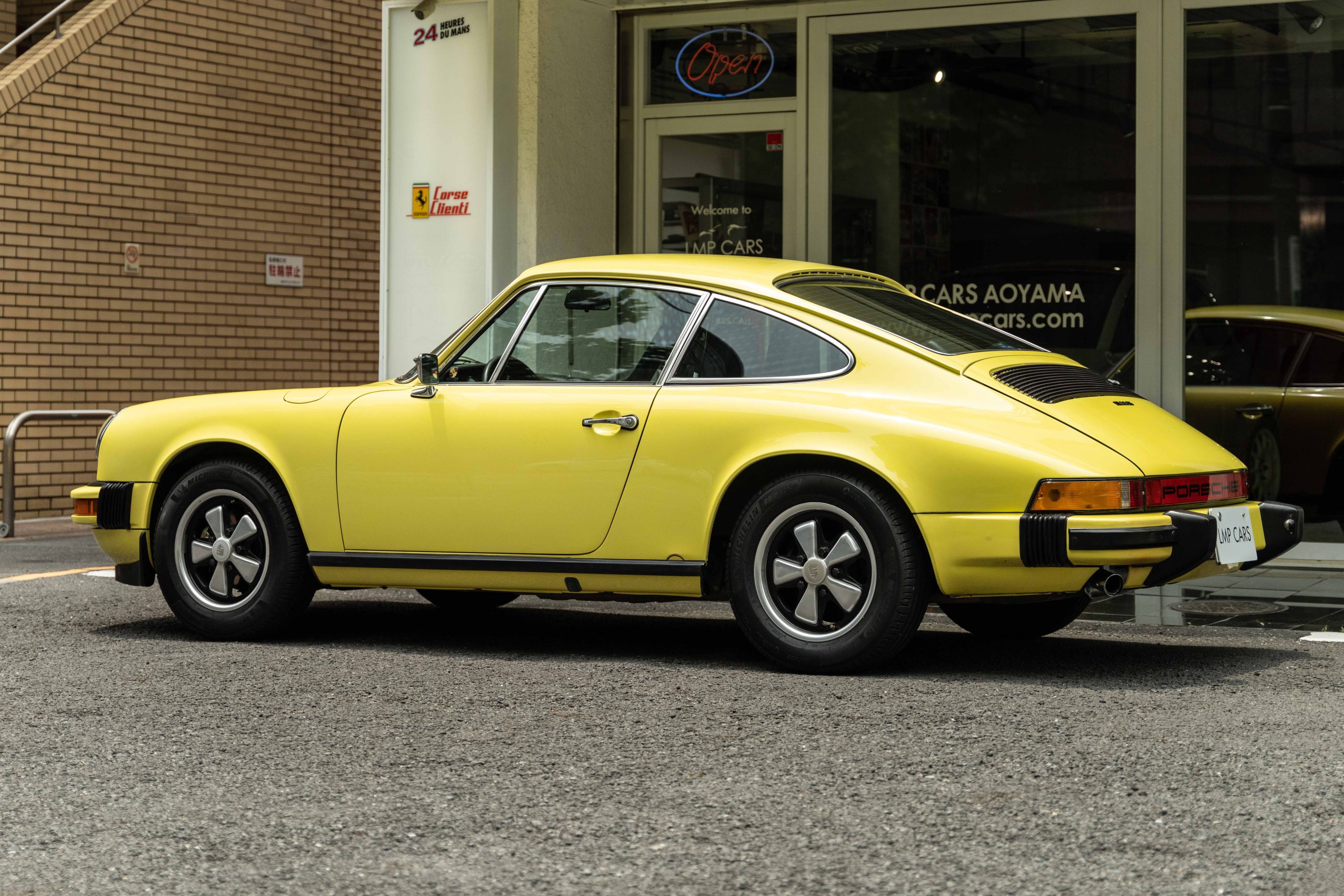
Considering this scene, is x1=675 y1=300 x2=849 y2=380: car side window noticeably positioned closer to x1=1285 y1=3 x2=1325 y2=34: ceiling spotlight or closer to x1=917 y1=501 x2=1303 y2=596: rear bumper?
x1=917 y1=501 x2=1303 y2=596: rear bumper

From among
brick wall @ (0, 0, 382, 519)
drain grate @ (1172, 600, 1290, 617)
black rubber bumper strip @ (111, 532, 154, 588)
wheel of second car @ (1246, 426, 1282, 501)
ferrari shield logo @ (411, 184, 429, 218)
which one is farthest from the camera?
brick wall @ (0, 0, 382, 519)

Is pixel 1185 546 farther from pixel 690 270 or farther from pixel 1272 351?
pixel 1272 351

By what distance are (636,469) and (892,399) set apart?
3.14 ft

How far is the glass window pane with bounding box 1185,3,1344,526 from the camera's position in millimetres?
9734

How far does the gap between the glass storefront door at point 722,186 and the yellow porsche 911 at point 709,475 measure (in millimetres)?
4198

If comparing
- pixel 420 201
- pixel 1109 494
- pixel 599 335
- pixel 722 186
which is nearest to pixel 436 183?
pixel 420 201

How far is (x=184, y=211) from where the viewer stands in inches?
554

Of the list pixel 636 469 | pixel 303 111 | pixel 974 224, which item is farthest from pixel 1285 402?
pixel 303 111

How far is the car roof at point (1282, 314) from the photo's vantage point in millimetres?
9719

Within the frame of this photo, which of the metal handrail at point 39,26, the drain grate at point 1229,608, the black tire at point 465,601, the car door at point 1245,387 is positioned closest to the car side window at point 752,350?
the black tire at point 465,601

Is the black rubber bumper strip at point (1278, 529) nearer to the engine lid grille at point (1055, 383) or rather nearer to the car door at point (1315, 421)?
the engine lid grille at point (1055, 383)

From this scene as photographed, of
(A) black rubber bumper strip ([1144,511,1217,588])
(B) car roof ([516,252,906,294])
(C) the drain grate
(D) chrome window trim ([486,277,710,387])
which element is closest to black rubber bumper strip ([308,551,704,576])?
(D) chrome window trim ([486,277,710,387])

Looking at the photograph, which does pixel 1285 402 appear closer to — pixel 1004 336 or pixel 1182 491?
pixel 1004 336

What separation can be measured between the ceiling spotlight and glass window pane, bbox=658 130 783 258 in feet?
10.5
